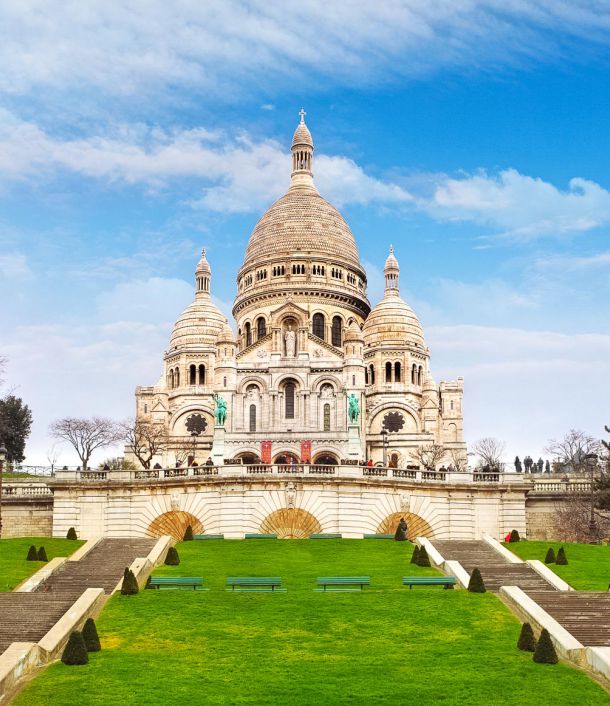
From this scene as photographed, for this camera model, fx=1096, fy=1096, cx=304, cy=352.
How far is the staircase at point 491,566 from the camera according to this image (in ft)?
121

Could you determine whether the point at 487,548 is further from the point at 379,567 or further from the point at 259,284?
the point at 259,284

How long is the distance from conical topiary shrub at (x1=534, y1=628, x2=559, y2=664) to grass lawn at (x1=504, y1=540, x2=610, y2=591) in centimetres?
932

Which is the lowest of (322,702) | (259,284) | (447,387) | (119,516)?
(322,702)

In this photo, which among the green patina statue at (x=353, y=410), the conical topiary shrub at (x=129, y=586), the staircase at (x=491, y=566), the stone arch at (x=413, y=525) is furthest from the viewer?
the green patina statue at (x=353, y=410)

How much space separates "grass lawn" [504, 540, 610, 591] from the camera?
37.8 m

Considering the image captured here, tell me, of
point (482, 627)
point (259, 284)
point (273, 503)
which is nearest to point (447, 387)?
point (259, 284)

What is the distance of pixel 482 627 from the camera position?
30.6 meters

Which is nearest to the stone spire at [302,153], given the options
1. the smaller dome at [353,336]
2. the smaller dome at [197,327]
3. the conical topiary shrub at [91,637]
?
the smaller dome at [197,327]

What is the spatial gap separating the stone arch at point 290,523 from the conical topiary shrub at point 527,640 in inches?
889

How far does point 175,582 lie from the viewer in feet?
118

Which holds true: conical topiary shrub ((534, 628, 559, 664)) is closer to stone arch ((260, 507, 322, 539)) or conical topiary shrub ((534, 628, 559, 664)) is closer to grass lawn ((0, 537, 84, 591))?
grass lawn ((0, 537, 84, 591))

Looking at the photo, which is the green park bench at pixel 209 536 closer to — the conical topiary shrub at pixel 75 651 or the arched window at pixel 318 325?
the conical topiary shrub at pixel 75 651

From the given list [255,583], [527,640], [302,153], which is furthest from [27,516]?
[302,153]

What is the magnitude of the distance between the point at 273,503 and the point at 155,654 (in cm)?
2319
